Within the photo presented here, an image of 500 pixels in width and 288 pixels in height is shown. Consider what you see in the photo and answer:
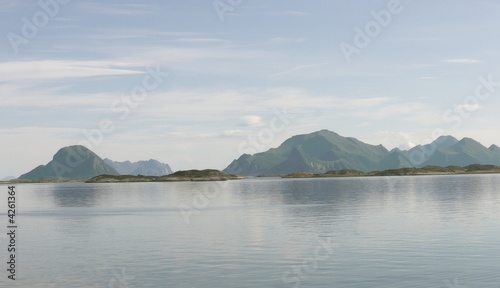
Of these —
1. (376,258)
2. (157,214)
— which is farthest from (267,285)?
(157,214)

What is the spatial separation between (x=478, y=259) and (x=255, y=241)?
2300 cm

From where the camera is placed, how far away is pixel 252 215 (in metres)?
95.9

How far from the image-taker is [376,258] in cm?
4934

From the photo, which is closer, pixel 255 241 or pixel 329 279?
pixel 329 279

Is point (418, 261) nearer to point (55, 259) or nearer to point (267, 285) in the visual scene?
point (267, 285)

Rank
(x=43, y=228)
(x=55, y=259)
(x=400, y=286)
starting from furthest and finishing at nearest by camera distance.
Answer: (x=43, y=228) → (x=55, y=259) → (x=400, y=286)

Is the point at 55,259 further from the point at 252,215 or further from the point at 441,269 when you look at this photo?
the point at 252,215

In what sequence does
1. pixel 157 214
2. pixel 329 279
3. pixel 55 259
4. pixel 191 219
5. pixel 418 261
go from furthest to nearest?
pixel 157 214
pixel 191 219
pixel 55 259
pixel 418 261
pixel 329 279

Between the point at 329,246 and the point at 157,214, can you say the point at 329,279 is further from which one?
the point at 157,214

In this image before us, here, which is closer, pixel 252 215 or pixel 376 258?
pixel 376 258

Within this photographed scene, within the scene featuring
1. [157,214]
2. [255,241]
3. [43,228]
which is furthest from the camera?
[157,214]

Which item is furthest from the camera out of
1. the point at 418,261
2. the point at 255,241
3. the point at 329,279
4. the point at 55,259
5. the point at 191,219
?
the point at 191,219

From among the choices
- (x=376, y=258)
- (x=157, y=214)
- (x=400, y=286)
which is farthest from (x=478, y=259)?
(x=157, y=214)

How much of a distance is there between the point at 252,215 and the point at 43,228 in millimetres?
32529
